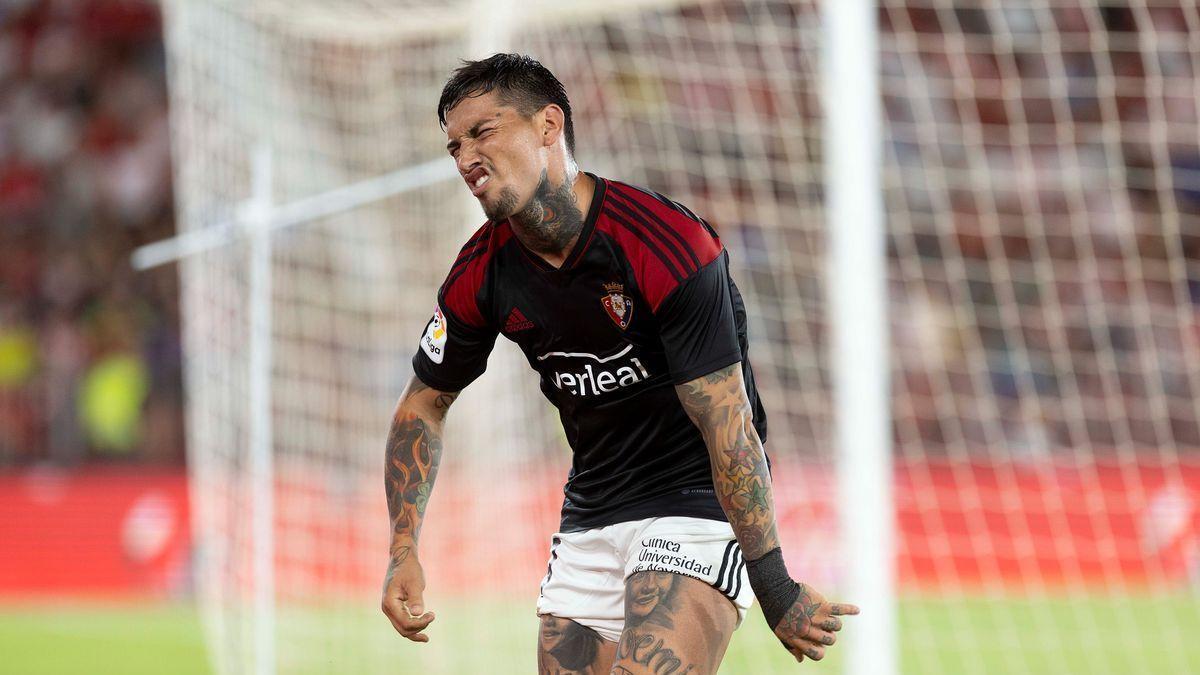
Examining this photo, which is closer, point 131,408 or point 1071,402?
point 1071,402

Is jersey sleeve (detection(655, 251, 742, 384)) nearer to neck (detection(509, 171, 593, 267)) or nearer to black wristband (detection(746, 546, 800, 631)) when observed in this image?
neck (detection(509, 171, 593, 267))

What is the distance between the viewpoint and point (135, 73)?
18406 millimetres

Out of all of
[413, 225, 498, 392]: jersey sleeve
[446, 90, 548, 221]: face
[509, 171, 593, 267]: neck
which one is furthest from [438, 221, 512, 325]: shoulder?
[446, 90, 548, 221]: face

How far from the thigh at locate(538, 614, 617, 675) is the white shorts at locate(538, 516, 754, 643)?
20mm

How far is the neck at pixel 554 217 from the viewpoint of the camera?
134 inches

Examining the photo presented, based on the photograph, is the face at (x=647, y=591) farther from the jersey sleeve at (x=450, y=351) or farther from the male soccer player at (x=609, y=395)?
the jersey sleeve at (x=450, y=351)

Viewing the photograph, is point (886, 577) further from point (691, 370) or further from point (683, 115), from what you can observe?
point (683, 115)

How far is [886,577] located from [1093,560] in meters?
6.58

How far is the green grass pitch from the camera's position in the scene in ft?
28.1

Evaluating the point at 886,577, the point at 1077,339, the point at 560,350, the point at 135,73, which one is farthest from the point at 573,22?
the point at 135,73

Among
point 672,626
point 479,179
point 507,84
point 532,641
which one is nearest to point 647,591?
point 672,626

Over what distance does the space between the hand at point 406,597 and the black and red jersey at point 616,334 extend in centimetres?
44

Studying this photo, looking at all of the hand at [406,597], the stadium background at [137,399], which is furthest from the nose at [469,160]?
the stadium background at [137,399]

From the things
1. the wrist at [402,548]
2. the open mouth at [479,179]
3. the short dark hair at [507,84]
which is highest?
the short dark hair at [507,84]
